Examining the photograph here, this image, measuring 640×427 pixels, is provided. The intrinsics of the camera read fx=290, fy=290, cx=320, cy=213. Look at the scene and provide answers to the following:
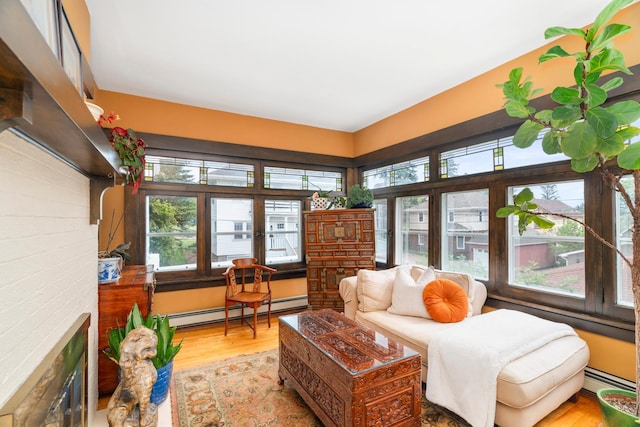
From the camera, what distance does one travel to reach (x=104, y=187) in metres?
1.60

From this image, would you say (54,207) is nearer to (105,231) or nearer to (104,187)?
(104,187)

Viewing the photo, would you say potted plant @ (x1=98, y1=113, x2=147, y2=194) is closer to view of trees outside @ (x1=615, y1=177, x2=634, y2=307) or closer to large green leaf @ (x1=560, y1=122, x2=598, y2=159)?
large green leaf @ (x1=560, y1=122, x2=598, y2=159)

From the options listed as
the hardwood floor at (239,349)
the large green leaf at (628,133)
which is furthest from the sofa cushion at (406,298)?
the large green leaf at (628,133)

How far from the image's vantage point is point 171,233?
357cm

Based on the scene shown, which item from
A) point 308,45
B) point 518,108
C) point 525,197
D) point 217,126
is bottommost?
point 525,197

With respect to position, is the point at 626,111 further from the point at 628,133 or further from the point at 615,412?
the point at 615,412

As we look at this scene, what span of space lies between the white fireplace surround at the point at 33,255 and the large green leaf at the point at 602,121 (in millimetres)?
2168

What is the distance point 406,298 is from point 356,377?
137 centimetres

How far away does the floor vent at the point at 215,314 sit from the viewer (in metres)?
3.52

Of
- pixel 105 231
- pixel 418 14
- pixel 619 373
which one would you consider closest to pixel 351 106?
pixel 418 14

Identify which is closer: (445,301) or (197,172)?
(445,301)

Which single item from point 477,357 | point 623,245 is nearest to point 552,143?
point 623,245

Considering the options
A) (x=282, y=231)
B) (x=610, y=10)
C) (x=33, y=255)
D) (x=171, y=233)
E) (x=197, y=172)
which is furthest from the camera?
(x=282, y=231)

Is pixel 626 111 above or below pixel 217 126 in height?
below
